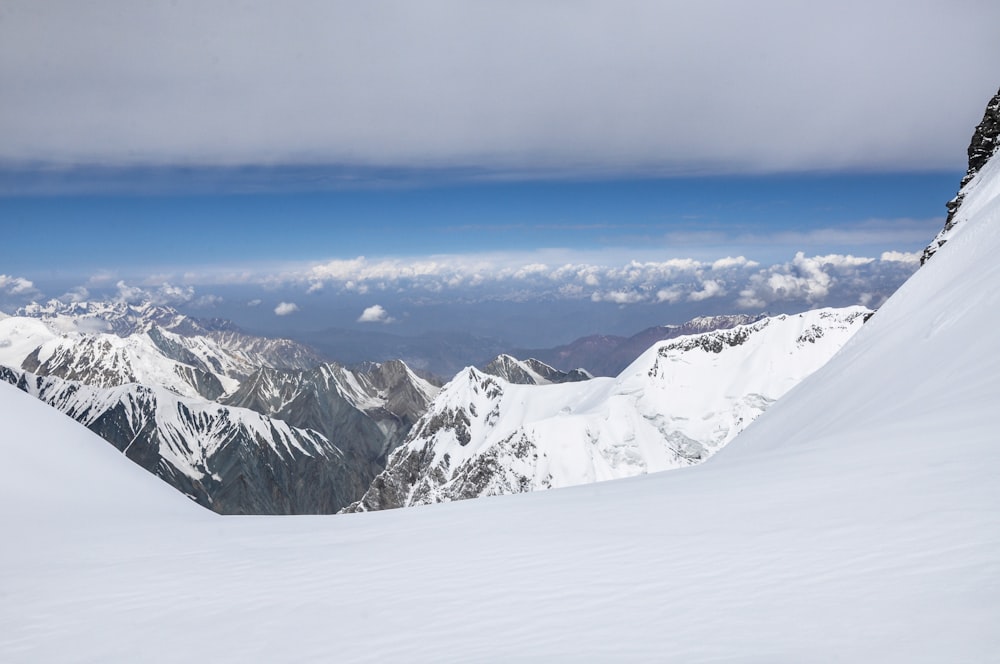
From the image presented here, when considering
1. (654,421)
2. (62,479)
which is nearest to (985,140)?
(62,479)

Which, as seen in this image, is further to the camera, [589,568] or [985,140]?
[985,140]

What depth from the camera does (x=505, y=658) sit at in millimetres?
6793

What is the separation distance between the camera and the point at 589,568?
31.0ft

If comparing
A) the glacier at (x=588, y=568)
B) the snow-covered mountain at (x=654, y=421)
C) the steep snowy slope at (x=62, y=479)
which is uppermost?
the glacier at (x=588, y=568)

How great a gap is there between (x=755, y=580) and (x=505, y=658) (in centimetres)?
332

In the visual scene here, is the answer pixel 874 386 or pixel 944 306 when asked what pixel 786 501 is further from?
pixel 944 306

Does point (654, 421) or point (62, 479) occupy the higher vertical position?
point (62, 479)

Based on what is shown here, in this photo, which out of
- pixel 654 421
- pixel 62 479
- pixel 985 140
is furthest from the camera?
pixel 654 421

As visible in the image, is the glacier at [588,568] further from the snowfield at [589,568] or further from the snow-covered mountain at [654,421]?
the snow-covered mountain at [654,421]

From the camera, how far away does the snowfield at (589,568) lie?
→ 20.9 ft

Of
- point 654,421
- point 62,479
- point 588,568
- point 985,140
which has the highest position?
point 985,140

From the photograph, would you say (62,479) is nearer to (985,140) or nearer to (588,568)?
(588,568)

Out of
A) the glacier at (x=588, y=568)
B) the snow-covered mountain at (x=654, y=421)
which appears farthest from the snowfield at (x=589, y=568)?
the snow-covered mountain at (x=654, y=421)

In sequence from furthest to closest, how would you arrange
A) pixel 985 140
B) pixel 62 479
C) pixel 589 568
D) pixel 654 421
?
pixel 654 421 < pixel 985 140 < pixel 62 479 < pixel 589 568
